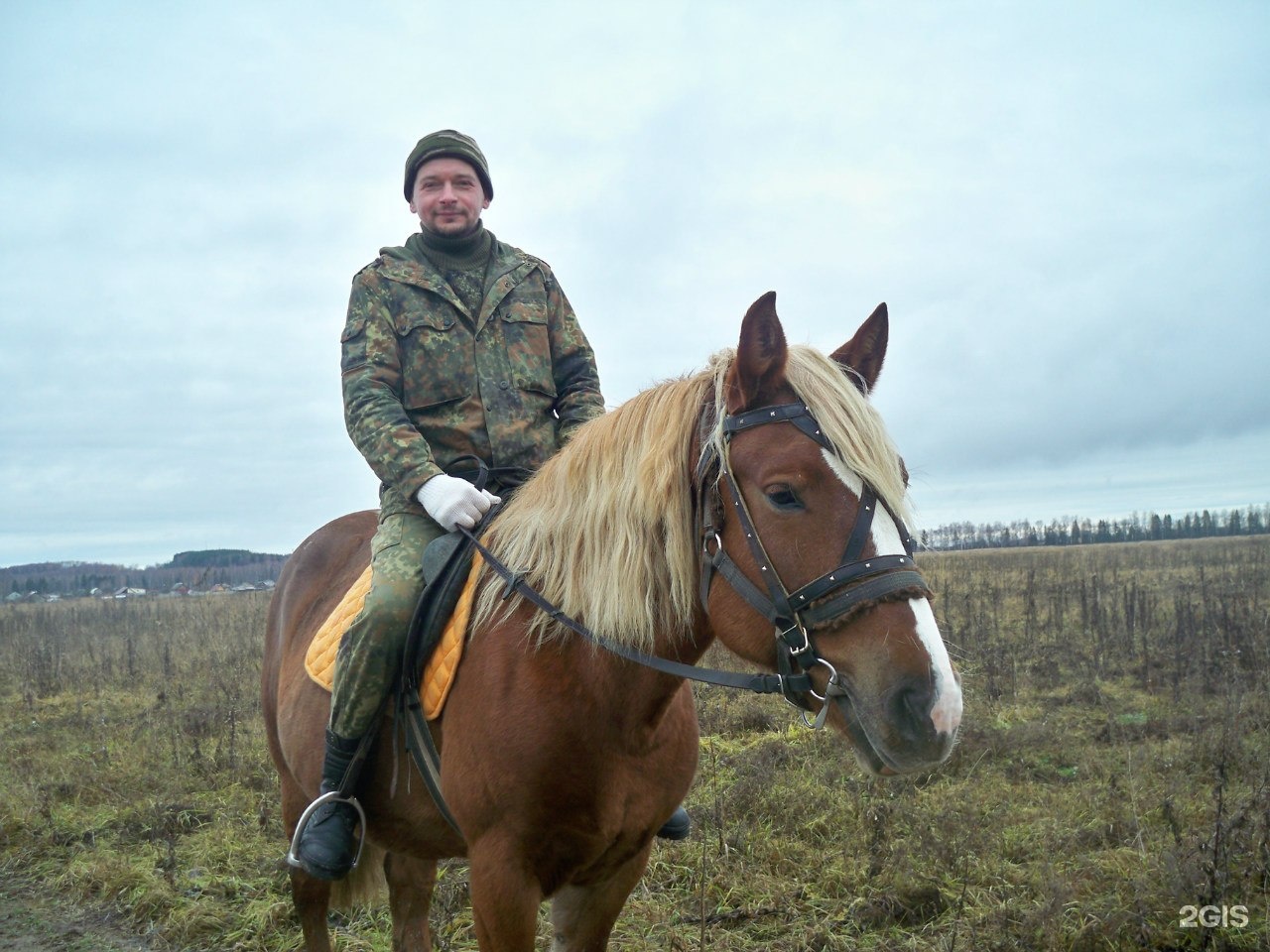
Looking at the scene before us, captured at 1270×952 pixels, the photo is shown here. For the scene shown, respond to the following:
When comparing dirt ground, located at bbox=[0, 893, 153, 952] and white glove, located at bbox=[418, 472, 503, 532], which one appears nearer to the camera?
white glove, located at bbox=[418, 472, 503, 532]

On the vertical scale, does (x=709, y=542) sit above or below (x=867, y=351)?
below

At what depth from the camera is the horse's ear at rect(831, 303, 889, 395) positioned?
2.53m

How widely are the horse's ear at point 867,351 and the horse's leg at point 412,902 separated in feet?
11.0

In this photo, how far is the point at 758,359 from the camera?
7.27 feet

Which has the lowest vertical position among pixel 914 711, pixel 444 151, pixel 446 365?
pixel 914 711

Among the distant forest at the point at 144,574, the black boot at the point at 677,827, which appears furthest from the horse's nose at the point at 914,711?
the distant forest at the point at 144,574

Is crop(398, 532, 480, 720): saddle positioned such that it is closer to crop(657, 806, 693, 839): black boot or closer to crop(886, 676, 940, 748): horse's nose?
crop(657, 806, 693, 839): black boot

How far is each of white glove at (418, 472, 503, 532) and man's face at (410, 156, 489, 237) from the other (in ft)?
4.34

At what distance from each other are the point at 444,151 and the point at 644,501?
7.45ft

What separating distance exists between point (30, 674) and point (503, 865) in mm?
14367

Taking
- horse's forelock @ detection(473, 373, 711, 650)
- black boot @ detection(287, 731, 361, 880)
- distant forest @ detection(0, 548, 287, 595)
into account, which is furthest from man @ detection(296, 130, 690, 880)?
distant forest @ detection(0, 548, 287, 595)

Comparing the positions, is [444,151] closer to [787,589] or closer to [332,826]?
[787,589]

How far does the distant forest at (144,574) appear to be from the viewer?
62000 mm

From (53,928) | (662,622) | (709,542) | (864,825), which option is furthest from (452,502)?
(53,928)
